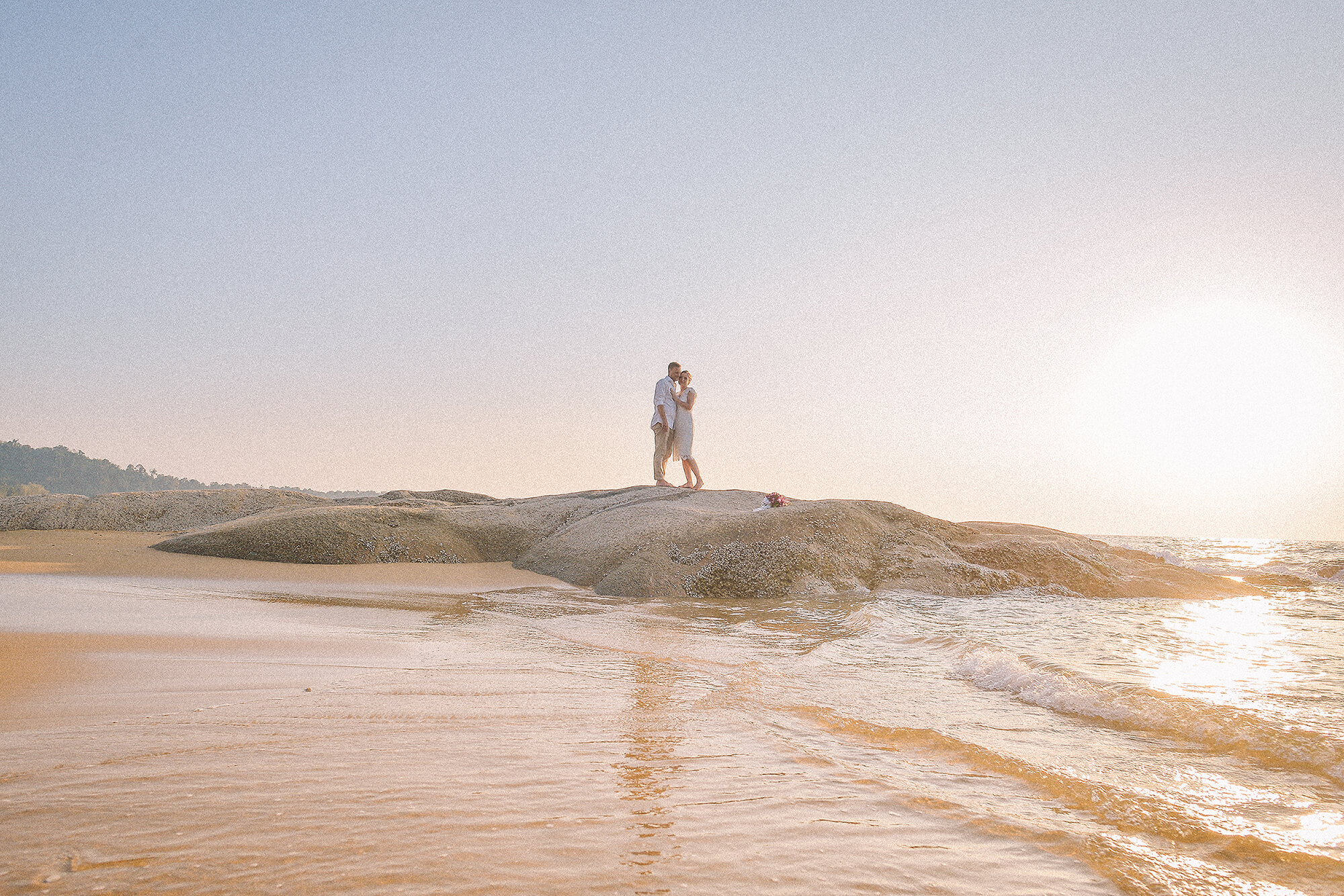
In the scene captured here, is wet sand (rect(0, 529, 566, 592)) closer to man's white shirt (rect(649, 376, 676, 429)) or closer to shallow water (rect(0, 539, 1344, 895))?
shallow water (rect(0, 539, 1344, 895))

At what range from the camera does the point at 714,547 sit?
7.81 meters

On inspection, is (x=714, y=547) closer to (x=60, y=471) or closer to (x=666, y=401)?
(x=666, y=401)

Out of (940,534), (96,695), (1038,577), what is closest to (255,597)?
(96,695)

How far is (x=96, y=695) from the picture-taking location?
2588 mm

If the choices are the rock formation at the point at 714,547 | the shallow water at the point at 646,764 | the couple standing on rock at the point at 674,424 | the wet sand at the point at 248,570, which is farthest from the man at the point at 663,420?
the shallow water at the point at 646,764

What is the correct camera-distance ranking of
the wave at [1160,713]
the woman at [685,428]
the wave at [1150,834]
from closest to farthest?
the wave at [1150,834] → the wave at [1160,713] → the woman at [685,428]

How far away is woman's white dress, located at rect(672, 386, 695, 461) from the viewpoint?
42.1ft

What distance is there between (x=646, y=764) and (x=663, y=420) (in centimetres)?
1081

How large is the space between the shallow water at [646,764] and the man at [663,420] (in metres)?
8.36

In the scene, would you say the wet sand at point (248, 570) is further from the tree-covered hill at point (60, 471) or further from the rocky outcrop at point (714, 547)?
the tree-covered hill at point (60, 471)

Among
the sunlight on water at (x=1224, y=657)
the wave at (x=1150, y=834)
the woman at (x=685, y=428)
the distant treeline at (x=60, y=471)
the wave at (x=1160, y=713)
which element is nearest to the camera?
the wave at (x=1150, y=834)

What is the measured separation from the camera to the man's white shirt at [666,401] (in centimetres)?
1291

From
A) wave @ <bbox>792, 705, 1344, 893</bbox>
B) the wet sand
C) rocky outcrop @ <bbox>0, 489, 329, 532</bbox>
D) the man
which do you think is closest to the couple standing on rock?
the man

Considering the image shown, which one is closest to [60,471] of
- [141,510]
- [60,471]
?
[60,471]
